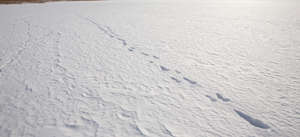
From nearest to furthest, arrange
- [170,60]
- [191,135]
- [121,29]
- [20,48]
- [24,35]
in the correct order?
1. [191,135]
2. [170,60]
3. [20,48]
4. [24,35]
5. [121,29]

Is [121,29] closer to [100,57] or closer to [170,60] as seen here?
[100,57]

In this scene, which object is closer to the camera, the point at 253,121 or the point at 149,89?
the point at 253,121

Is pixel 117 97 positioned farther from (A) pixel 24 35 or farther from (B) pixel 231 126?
(A) pixel 24 35

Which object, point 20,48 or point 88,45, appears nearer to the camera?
point 20,48

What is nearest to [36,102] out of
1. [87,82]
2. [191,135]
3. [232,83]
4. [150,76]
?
[87,82]

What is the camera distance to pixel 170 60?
2.75 m

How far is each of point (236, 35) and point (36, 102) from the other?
4.29 metres

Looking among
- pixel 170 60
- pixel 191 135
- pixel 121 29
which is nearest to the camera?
pixel 191 135

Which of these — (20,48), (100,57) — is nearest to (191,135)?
(100,57)

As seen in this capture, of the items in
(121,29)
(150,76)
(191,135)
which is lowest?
(191,135)

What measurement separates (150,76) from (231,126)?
112 cm

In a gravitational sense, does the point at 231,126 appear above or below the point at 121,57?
below

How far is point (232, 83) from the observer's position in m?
2.03

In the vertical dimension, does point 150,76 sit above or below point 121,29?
below
